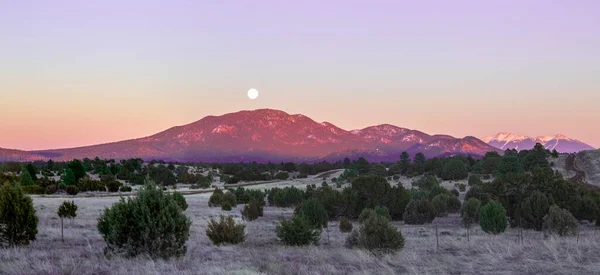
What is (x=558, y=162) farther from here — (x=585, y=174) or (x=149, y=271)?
(x=149, y=271)

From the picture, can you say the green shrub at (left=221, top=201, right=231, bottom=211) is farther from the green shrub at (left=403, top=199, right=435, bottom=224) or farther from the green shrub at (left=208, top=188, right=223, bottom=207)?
the green shrub at (left=403, top=199, right=435, bottom=224)

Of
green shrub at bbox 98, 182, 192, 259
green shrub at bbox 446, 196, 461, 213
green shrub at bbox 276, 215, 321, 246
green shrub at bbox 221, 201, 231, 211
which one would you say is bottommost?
green shrub at bbox 446, 196, 461, 213

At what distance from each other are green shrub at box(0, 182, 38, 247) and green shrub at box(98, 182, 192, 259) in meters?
4.43

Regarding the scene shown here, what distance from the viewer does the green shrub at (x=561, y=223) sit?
2723cm

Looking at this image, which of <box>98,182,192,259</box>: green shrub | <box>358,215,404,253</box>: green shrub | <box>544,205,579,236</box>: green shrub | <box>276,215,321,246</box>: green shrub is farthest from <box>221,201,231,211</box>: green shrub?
<box>98,182,192,259</box>: green shrub

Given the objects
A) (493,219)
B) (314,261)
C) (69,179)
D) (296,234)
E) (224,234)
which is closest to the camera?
(314,261)

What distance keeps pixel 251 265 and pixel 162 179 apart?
8305 cm

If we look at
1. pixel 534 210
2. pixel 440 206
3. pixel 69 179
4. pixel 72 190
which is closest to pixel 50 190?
pixel 72 190

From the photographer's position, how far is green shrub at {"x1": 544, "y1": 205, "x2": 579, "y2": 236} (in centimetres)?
2723

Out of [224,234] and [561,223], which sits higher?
[224,234]

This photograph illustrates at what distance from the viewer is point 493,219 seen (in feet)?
97.3

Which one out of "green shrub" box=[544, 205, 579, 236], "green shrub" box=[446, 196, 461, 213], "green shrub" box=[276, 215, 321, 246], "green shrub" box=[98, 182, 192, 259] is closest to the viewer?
"green shrub" box=[98, 182, 192, 259]

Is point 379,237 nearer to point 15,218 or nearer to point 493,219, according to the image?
point 15,218

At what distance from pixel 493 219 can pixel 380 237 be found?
15797 mm
